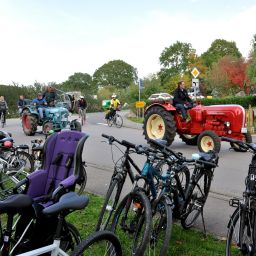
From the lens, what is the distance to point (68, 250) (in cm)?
344

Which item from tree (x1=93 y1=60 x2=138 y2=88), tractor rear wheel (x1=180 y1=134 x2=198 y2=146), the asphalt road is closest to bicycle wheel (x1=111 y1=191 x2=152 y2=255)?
the asphalt road

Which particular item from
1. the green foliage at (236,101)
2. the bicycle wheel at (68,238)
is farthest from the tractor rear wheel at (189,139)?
the green foliage at (236,101)

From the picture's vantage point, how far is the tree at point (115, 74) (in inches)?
3656

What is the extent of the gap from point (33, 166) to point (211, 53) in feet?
220

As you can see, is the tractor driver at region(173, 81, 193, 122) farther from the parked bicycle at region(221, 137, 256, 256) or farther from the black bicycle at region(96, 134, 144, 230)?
the parked bicycle at region(221, 137, 256, 256)

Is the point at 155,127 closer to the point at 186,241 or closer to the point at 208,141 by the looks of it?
the point at 208,141

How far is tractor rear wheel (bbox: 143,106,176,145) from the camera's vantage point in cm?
1156

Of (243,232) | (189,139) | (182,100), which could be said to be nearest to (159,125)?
(182,100)

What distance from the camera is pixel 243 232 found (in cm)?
371

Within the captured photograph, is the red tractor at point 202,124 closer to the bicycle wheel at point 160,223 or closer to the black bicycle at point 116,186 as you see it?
the black bicycle at point 116,186

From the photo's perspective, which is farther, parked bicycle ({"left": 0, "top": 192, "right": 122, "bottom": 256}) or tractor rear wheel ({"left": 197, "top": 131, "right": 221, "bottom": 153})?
tractor rear wheel ({"left": 197, "top": 131, "right": 221, "bottom": 153})

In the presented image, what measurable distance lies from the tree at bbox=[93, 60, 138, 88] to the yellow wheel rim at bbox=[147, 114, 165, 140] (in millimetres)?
80678

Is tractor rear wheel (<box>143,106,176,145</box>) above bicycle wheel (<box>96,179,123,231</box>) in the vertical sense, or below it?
above

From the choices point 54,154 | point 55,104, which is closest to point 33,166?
point 54,154
